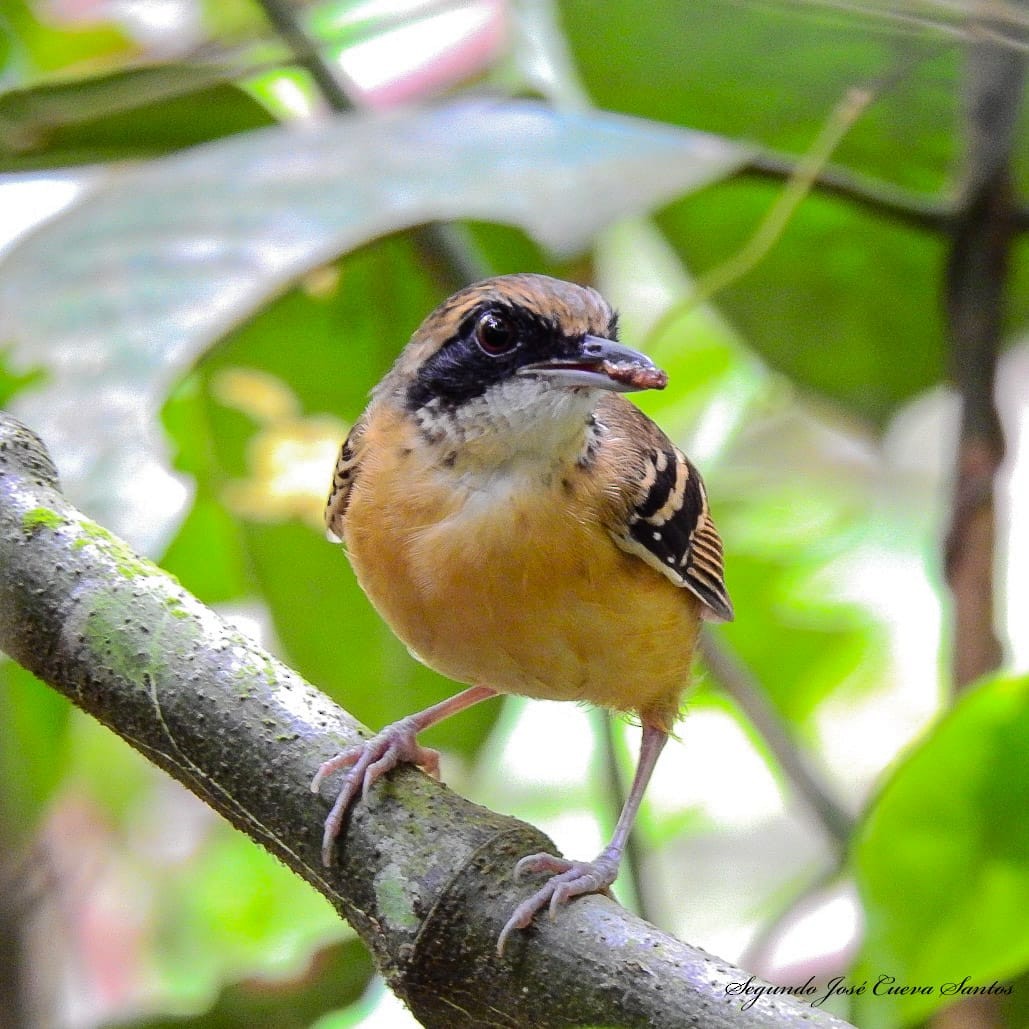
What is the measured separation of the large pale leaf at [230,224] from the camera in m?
2.67

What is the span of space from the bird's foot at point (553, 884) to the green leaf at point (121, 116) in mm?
2372

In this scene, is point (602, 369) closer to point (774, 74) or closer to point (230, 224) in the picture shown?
point (230, 224)

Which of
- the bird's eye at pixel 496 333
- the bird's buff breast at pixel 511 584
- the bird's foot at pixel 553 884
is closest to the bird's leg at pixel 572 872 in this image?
the bird's foot at pixel 553 884

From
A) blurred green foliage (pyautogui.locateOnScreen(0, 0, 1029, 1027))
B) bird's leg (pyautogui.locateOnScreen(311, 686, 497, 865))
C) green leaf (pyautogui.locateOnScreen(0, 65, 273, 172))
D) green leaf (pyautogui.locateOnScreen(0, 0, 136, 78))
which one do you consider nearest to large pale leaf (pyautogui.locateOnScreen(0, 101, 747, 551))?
blurred green foliage (pyautogui.locateOnScreen(0, 0, 1029, 1027))

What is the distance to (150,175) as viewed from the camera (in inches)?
131

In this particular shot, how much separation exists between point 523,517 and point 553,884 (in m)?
0.87

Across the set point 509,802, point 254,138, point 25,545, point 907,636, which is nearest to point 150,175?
point 254,138

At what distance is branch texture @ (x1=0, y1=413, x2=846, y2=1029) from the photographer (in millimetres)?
2027

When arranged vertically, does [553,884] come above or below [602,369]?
below

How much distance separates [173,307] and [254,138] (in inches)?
28.5

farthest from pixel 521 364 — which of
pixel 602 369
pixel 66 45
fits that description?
pixel 66 45

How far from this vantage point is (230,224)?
3086 millimetres

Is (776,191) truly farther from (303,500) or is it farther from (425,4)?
(303,500)

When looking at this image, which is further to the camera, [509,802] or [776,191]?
[509,802]
